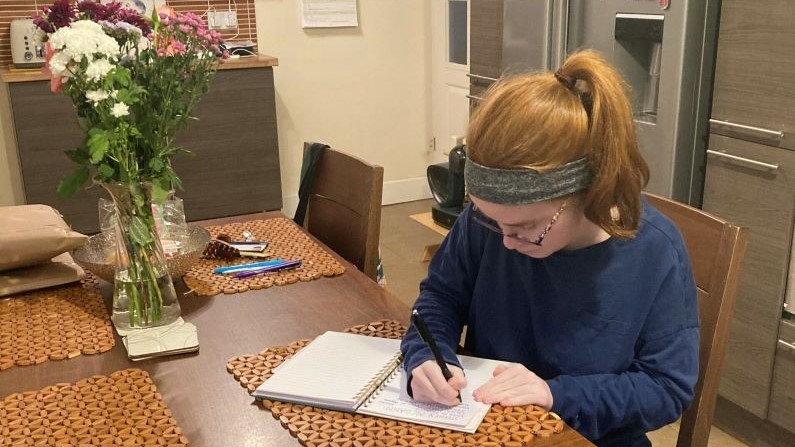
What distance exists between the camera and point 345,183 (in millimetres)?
1876

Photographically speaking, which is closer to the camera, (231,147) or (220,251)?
(220,251)

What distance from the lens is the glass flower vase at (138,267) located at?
1.29 meters

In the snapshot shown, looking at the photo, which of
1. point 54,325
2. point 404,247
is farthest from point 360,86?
point 54,325

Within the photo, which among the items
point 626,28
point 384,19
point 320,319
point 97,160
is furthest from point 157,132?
point 384,19

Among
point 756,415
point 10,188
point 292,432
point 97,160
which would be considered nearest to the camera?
point 292,432

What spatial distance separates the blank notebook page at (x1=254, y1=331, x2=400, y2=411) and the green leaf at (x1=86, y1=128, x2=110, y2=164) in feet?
1.39

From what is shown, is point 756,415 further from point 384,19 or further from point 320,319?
point 384,19

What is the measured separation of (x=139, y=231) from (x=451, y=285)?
523mm

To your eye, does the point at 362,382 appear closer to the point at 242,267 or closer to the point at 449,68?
the point at 242,267

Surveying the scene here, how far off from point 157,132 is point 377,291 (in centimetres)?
49

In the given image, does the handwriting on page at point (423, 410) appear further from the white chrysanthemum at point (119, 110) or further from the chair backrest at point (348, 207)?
the chair backrest at point (348, 207)

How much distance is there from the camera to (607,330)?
1146 mm

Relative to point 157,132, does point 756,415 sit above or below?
below

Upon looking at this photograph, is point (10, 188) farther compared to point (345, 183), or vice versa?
point (10, 188)
